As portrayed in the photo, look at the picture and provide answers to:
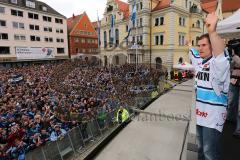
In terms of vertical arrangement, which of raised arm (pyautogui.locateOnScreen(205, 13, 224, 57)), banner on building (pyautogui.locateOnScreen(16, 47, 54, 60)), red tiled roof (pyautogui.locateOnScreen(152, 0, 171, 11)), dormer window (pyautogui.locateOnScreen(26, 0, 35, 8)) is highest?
dormer window (pyautogui.locateOnScreen(26, 0, 35, 8))

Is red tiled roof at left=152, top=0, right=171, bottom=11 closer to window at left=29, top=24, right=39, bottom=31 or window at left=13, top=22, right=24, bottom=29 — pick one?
window at left=29, top=24, right=39, bottom=31

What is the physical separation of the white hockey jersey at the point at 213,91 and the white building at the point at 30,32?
39.0 metres

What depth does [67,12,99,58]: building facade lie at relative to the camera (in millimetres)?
48656

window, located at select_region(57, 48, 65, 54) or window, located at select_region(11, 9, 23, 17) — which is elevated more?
window, located at select_region(11, 9, 23, 17)

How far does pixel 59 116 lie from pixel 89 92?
605 centimetres

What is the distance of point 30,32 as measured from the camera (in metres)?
38.2

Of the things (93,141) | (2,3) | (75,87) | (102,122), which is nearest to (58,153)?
(93,141)

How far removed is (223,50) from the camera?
2.29m

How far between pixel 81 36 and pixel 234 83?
164ft

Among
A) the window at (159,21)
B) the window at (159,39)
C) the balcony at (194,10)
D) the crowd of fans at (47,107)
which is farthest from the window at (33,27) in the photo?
the balcony at (194,10)

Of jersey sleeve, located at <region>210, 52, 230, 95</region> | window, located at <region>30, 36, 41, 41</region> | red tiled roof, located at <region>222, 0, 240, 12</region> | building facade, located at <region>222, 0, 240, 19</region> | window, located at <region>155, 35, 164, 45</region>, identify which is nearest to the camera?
jersey sleeve, located at <region>210, 52, 230, 95</region>

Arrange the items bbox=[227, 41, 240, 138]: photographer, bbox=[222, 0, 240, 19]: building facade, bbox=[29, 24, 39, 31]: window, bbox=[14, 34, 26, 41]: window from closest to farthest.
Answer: bbox=[227, 41, 240, 138]: photographer, bbox=[14, 34, 26, 41]: window, bbox=[29, 24, 39, 31]: window, bbox=[222, 0, 240, 19]: building facade

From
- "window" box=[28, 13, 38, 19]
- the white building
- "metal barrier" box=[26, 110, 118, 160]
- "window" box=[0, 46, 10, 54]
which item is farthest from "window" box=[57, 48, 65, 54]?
"metal barrier" box=[26, 110, 118, 160]

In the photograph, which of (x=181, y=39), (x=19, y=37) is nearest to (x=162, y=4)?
(x=181, y=39)
